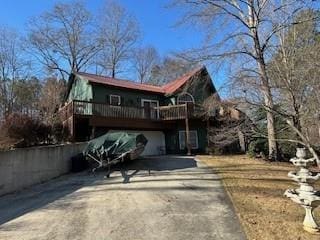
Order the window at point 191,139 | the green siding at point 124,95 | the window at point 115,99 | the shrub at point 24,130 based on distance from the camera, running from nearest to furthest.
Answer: the shrub at point 24,130 < the green siding at point 124,95 < the window at point 115,99 < the window at point 191,139

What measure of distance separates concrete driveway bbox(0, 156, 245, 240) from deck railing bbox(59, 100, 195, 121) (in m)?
7.68

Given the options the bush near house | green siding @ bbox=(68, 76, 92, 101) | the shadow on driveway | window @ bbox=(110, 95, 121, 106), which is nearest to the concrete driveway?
the shadow on driveway

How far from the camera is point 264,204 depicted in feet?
30.5

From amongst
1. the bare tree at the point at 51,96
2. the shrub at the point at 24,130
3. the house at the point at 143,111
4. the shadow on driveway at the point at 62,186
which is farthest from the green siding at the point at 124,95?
the bare tree at the point at 51,96

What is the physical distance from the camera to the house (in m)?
22.2

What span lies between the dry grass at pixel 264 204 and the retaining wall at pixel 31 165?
724 cm

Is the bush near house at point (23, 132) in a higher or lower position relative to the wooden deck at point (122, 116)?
lower

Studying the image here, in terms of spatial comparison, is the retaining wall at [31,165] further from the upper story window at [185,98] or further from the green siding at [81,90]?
the upper story window at [185,98]

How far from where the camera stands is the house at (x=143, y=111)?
72.8 ft

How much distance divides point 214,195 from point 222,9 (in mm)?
12441

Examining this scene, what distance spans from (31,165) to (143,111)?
11344 mm

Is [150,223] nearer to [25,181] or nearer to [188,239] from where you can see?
[188,239]

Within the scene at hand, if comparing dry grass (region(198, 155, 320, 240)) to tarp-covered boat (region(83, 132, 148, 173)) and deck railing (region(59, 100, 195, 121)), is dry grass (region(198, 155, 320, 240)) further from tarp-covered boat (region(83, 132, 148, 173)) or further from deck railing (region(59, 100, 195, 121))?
deck railing (region(59, 100, 195, 121))

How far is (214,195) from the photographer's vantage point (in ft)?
34.2
